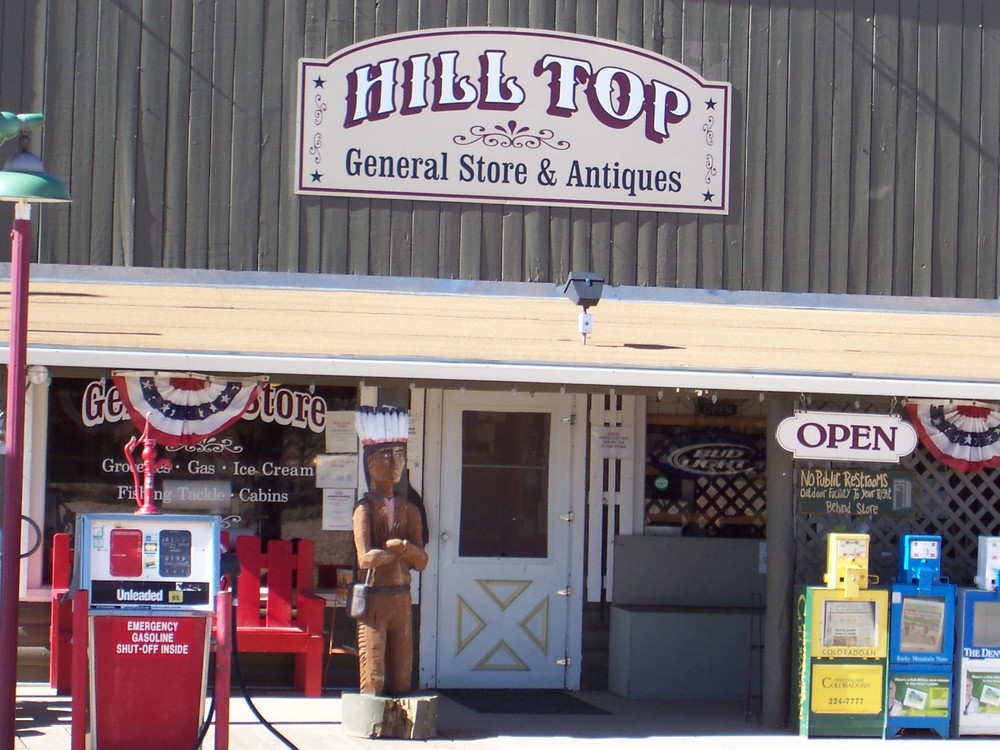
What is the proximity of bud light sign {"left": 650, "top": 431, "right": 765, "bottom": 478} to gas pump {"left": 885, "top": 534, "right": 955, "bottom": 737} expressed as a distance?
6.27 ft

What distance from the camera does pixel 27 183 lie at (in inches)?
256

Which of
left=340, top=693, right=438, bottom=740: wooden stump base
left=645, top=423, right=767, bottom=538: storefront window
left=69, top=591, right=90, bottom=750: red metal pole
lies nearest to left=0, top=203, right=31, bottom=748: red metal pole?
left=69, top=591, right=90, bottom=750: red metal pole

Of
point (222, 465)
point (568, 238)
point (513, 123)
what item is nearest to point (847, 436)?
point (568, 238)

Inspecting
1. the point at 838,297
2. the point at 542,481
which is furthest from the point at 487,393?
the point at 838,297

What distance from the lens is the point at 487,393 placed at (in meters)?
10.1

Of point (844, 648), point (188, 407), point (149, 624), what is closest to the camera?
A: point (149, 624)

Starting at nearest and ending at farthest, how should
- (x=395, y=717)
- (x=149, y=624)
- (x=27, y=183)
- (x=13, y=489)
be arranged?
(x=27, y=183)
(x=13, y=489)
(x=149, y=624)
(x=395, y=717)

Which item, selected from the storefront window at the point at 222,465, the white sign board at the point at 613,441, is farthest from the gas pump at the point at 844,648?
the storefront window at the point at 222,465

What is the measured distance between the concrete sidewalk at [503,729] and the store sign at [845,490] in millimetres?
1469

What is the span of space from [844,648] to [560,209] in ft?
12.9

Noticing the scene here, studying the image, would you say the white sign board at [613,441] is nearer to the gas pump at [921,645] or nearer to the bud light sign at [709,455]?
the bud light sign at [709,455]

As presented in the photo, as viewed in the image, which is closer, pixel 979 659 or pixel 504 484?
pixel 979 659

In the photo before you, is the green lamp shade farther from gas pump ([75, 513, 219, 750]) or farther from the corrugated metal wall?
the corrugated metal wall

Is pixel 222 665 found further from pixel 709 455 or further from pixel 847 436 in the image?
pixel 709 455
